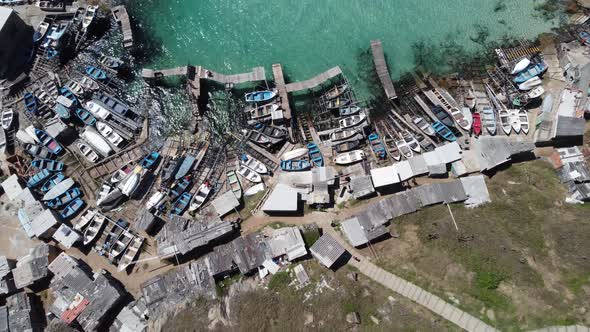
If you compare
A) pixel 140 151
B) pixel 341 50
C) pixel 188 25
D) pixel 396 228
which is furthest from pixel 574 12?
pixel 140 151

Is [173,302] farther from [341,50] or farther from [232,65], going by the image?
[341,50]

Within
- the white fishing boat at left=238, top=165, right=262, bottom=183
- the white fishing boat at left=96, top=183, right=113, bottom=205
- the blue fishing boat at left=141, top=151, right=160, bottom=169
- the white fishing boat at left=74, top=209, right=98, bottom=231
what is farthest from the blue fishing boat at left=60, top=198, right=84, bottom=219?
the white fishing boat at left=238, top=165, right=262, bottom=183

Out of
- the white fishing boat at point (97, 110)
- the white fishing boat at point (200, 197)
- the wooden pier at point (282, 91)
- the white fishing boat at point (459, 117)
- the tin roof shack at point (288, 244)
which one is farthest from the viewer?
the white fishing boat at point (97, 110)

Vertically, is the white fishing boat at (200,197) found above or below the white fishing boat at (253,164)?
below

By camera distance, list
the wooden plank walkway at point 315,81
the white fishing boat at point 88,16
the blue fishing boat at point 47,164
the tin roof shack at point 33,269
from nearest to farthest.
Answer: the tin roof shack at point 33,269, the blue fishing boat at point 47,164, the wooden plank walkway at point 315,81, the white fishing boat at point 88,16

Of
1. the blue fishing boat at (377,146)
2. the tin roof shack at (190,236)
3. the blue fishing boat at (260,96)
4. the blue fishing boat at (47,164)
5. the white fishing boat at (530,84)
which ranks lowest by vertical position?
the tin roof shack at (190,236)

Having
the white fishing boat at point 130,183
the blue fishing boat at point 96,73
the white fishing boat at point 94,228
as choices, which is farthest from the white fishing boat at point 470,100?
the blue fishing boat at point 96,73

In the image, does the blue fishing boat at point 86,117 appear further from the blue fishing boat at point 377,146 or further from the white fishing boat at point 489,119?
the white fishing boat at point 489,119
